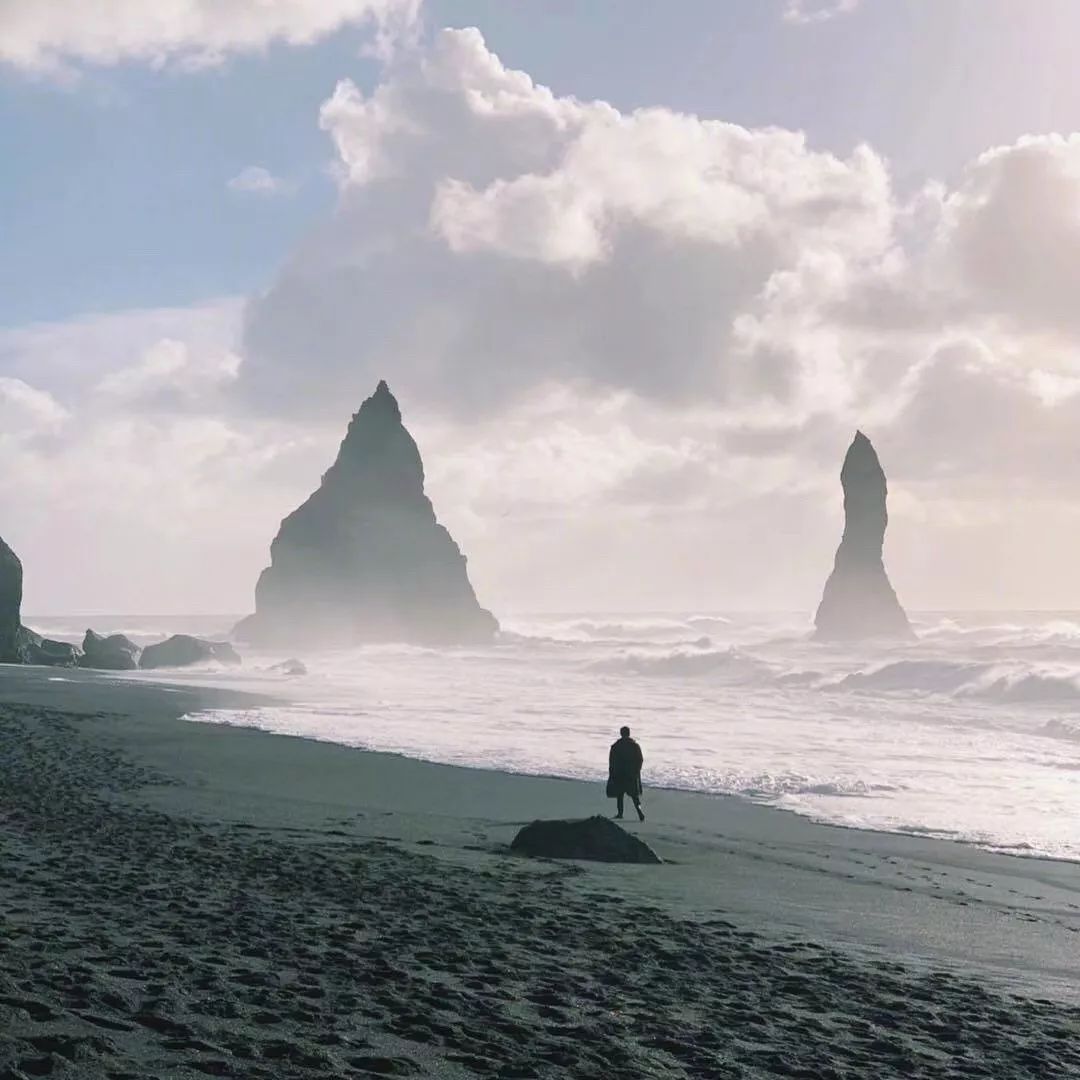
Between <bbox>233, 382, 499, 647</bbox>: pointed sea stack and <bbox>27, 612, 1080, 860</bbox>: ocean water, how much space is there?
47114 millimetres

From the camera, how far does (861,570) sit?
11806cm

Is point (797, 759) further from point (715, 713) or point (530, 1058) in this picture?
point (530, 1058)

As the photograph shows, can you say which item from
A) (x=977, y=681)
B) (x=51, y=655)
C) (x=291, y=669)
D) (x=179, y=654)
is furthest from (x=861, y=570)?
(x=51, y=655)

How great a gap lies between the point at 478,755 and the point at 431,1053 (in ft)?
68.5

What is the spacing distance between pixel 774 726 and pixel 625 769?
18007mm

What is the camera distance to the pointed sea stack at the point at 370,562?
12188 cm

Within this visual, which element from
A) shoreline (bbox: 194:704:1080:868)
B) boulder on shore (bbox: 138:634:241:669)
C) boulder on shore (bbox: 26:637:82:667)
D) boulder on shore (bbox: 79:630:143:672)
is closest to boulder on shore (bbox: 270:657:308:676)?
boulder on shore (bbox: 138:634:241:669)

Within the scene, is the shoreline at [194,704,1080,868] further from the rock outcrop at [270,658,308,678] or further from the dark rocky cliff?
the dark rocky cliff

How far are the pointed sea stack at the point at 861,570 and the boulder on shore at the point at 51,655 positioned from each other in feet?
253

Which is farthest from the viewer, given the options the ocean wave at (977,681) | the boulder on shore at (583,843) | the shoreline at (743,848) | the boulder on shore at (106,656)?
the boulder on shore at (106,656)

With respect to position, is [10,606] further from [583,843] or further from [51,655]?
[583,843]

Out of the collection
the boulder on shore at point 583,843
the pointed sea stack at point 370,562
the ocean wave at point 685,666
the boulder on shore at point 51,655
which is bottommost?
the boulder on shore at point 51,655

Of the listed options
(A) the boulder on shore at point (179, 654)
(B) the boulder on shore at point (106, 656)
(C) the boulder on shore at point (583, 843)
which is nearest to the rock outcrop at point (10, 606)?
(B) the boulder on shore at point (106, 656)

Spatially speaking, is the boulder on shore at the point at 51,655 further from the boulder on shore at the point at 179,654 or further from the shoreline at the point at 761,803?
the shoreline at the point at 761,803
